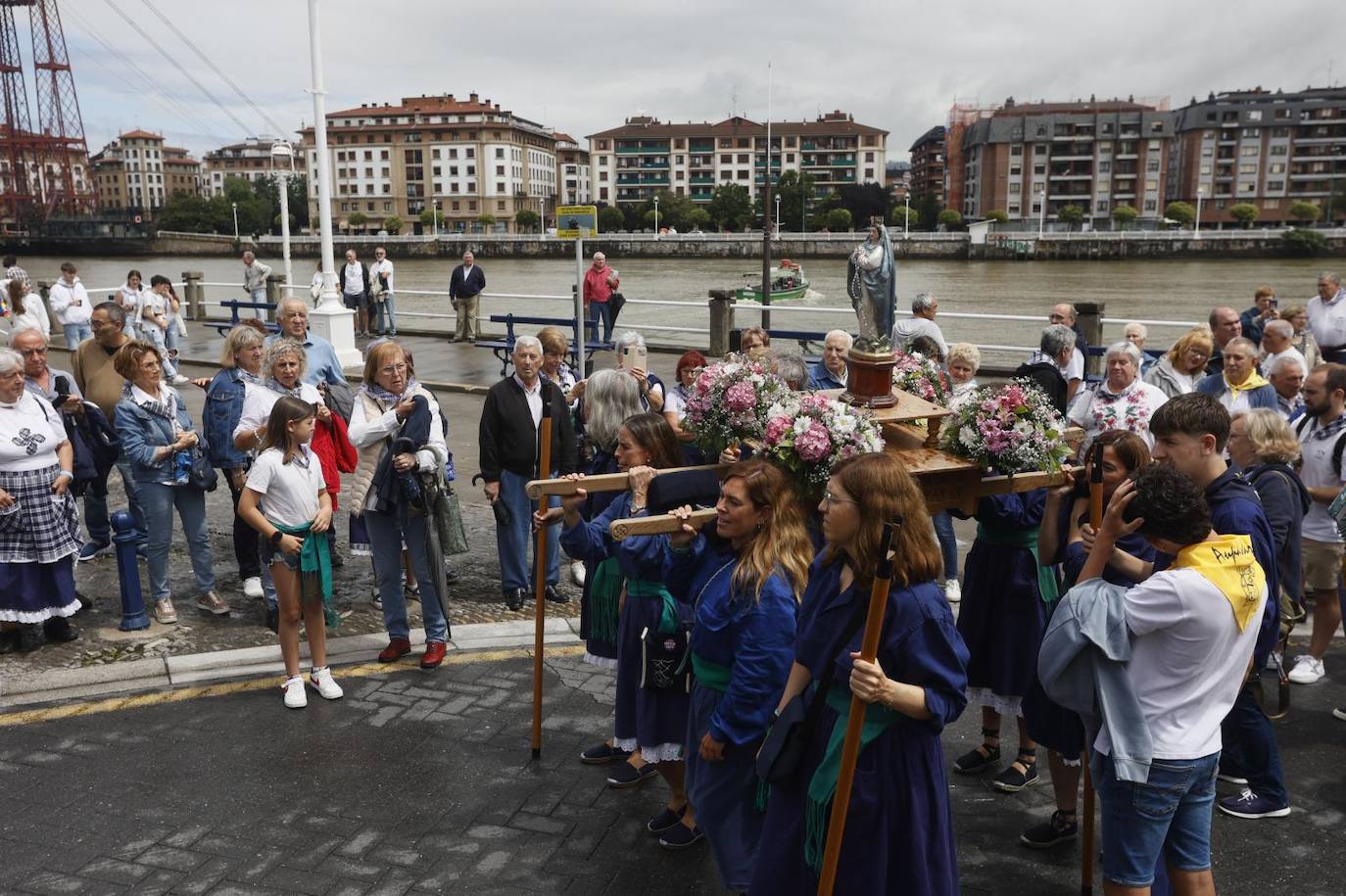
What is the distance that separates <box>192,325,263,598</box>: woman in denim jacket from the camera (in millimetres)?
6832

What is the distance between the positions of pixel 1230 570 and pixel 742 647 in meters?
1.50

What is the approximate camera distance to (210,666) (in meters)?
6.00

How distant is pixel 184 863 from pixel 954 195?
151 m

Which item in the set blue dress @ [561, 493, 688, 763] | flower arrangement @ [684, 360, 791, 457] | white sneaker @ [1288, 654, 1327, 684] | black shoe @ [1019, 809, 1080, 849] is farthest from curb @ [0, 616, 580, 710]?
white sneaker @ [1288, 654, 1327, 684]

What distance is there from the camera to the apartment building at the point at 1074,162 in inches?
5207

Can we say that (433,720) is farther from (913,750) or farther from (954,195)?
(954,195)

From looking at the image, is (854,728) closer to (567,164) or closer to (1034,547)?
(1034,547)

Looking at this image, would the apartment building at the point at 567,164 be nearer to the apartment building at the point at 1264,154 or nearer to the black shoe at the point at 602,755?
the apartment building at the point at 1264,154

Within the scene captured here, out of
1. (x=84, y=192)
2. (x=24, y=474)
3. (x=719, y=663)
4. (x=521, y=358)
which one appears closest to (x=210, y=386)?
(x=24, y=474)

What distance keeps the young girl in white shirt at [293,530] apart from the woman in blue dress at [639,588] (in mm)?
1864

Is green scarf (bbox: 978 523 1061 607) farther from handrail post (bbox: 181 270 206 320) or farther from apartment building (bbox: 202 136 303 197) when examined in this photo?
apartment building (bbox: 202 136 303 197)

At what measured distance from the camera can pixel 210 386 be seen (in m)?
7.07

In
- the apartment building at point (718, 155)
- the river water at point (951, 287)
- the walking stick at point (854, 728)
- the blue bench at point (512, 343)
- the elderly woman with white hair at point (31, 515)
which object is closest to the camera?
the walking stick at point (854, 728)

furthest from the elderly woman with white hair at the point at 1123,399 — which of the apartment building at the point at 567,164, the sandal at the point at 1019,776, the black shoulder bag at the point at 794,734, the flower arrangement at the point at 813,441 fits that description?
the apartment building at the point at 567,164
